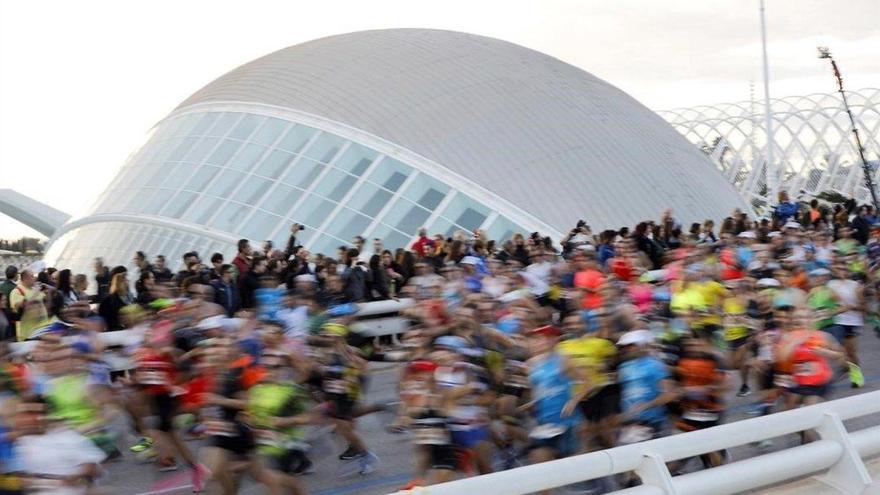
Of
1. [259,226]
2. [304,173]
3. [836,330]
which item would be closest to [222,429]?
[836,330]

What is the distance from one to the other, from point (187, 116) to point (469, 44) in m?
8.42

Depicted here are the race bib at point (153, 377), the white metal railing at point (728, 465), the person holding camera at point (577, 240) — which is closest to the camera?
the white metal railing at point (728, 465)

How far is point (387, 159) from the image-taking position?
2530 cm

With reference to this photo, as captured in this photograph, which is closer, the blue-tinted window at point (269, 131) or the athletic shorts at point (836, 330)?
the athletic shorts at point (836, 330)

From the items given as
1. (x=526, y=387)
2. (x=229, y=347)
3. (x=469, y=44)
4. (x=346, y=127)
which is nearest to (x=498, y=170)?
(x=346, y=127)

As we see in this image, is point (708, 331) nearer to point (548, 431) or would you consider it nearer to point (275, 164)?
point (548, 431)

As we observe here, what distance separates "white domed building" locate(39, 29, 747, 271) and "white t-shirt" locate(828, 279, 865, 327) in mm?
11793

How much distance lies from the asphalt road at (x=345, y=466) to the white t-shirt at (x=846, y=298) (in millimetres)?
918

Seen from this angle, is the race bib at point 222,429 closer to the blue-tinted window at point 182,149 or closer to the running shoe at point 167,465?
the running shoe at point 167,465

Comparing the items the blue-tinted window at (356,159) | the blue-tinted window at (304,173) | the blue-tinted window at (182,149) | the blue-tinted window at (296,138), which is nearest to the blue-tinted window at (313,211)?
the blue-tinted window at (304,173)

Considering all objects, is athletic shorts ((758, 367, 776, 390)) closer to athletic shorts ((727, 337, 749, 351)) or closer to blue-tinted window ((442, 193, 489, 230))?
athletic shorts ((727, 337, 749, 351))

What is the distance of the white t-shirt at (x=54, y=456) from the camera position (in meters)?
6.34

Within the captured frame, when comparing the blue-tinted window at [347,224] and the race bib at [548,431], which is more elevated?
the blue-tinted window at [347,224]

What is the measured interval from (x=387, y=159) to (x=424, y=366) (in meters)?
17.0
